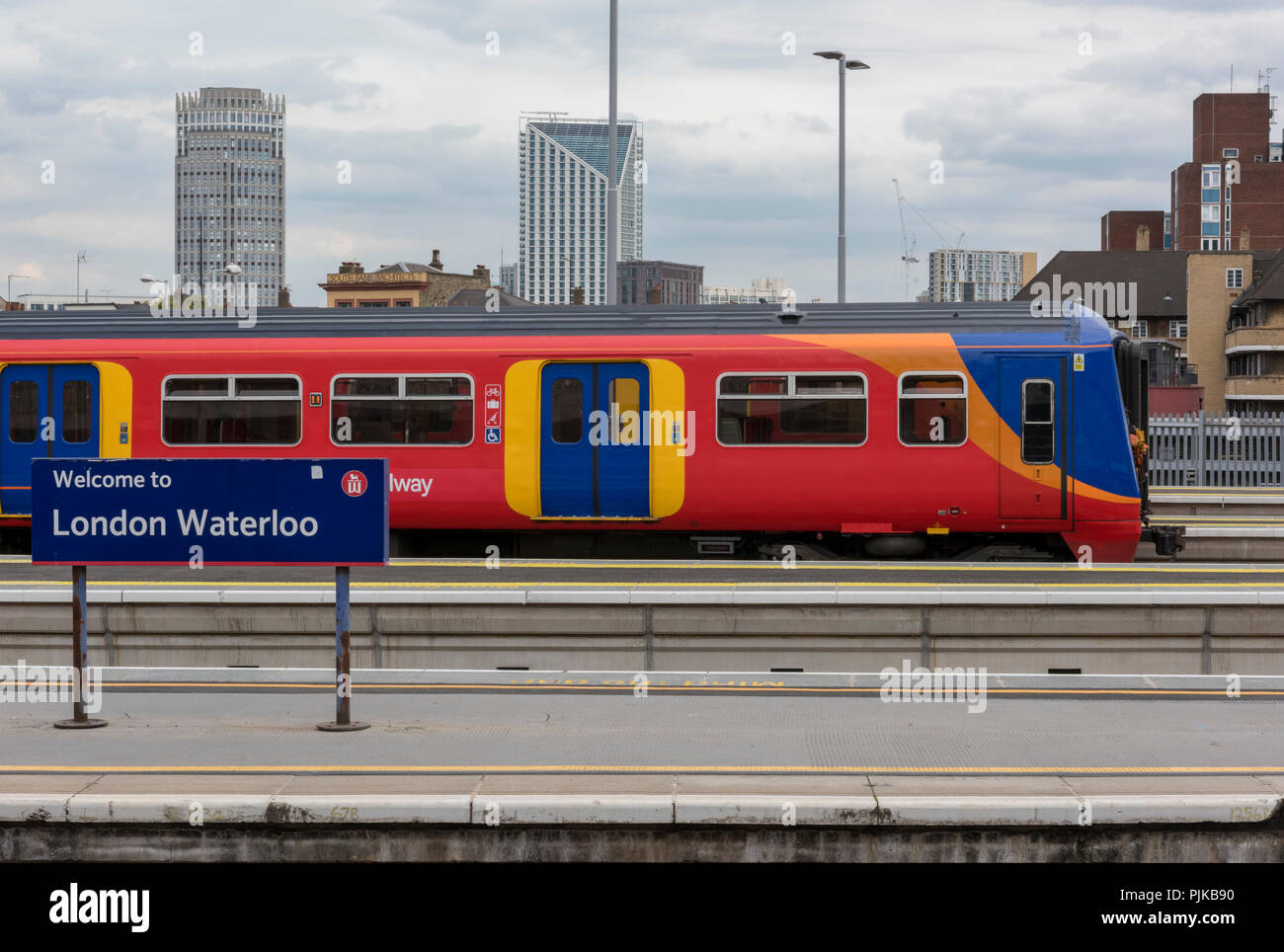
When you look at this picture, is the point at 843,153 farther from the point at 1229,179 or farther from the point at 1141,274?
the point at 1229,179

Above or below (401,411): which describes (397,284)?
above

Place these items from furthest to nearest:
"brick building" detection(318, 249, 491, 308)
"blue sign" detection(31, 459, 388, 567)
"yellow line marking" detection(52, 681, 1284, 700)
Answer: "brick building" detection(318, 249, 491, 308)
"yellow line marking" detection(52, 681, 1284, 700)
"blue sign" detection(31, 459, 388, 567)

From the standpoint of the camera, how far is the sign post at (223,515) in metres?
8.67

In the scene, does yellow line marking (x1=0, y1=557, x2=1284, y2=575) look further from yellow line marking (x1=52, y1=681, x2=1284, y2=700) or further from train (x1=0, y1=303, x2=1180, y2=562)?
yellow line marking (x1=52, y1=681, x2=1284, y2=700)

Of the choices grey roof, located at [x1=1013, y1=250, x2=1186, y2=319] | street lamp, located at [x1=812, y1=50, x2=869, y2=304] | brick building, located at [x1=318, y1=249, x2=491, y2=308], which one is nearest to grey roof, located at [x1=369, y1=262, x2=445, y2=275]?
brick building, located at [x1=318, y1=249, x2=491, y2=308]

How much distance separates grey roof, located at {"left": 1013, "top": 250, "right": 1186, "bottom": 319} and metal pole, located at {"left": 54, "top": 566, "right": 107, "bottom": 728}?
9280 centimetres

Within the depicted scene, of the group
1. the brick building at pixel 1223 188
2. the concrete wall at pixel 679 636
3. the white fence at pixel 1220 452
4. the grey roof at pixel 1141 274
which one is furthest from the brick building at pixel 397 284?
the concrete wall at pixel 679 636

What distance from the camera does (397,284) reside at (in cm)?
10775

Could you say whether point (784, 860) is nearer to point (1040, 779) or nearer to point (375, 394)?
point (1040, 779)

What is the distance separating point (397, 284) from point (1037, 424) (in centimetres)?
9533

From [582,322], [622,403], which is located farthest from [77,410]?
[622,403]

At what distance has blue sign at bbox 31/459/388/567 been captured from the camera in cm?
867

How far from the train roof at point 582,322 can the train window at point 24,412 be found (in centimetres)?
78

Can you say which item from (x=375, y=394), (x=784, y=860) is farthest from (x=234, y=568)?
(x=784, y=860)
